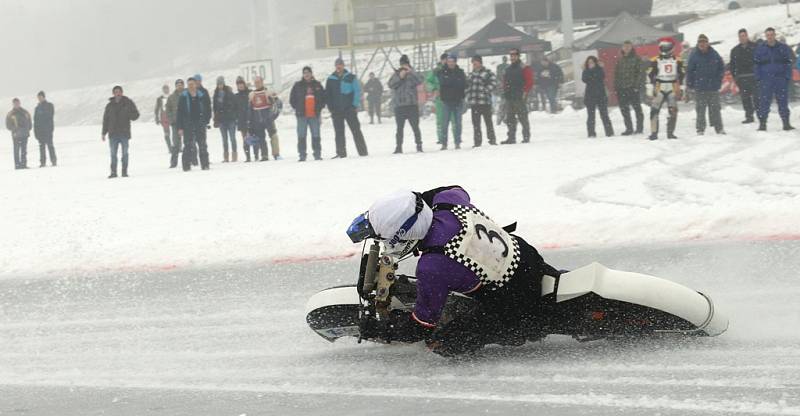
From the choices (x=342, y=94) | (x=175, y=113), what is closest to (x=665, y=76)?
(x=342, y=94)

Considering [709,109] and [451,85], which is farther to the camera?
[709,109]

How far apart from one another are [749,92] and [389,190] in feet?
30.2

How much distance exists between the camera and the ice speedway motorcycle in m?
5.77

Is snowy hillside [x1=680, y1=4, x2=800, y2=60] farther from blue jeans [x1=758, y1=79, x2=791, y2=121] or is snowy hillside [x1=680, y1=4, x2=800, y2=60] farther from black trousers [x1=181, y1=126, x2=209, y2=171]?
black trousers [x1=181, y1=126, x2=209, y2=171]

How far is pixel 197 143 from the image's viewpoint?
19.1 metres

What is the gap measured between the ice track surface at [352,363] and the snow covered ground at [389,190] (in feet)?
4.83

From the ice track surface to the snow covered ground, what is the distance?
4.83 feet

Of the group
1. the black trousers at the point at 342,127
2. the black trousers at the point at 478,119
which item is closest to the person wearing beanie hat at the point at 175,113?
the black trousers at the point at 342,127

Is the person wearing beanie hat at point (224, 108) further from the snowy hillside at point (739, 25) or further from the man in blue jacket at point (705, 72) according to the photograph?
the snowy hillside at point (739, 25)

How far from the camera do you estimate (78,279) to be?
A: 32.7 ft

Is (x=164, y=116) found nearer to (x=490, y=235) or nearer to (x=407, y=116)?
(x=407, y=116)

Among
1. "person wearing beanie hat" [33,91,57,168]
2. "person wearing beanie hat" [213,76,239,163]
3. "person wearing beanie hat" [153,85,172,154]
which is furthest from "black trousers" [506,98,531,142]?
"person wearing beanie hat" [33,91,57,168]

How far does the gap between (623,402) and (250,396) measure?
6.53ft

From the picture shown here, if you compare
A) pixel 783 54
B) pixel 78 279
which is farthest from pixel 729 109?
pixel 78 279
